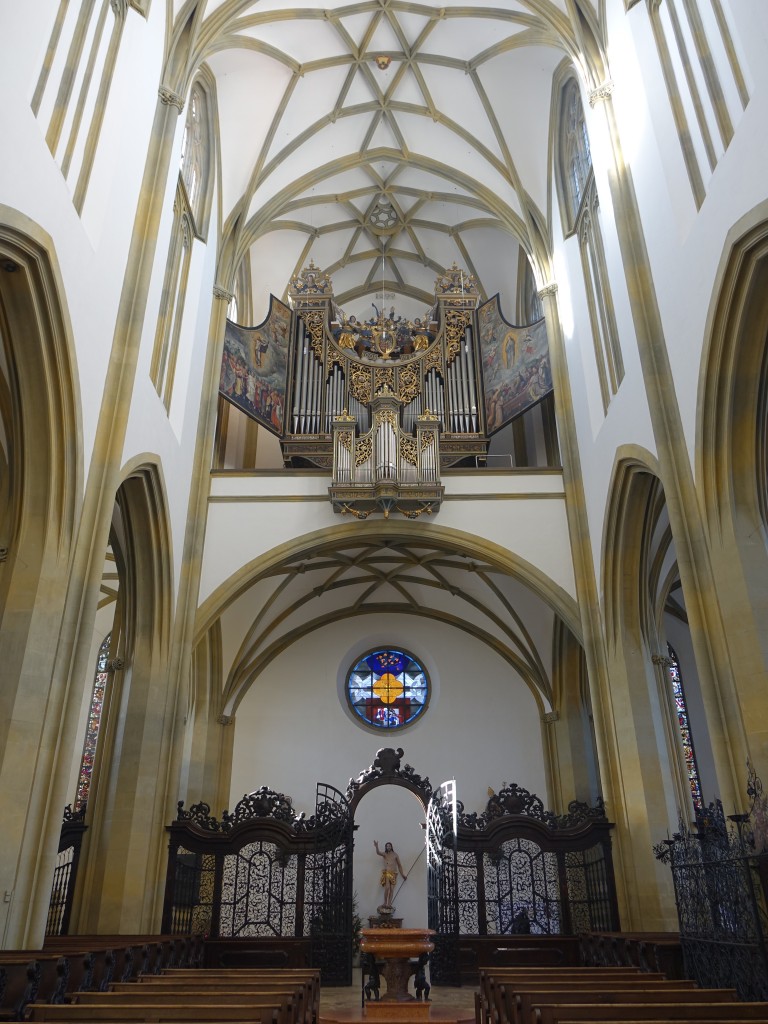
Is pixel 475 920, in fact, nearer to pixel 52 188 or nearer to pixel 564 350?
pixel 564 350

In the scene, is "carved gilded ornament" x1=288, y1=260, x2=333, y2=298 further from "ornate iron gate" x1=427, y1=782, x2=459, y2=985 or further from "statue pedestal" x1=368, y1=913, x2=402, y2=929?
"statue pedestal" x1=368, y1=913, x2=402, y2=929

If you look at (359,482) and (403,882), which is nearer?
(359,482)

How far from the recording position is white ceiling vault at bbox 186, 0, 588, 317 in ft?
44.8

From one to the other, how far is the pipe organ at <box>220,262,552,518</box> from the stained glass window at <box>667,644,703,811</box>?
5754mm

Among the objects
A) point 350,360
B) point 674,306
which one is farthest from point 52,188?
point 350,360

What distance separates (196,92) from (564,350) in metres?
7.18

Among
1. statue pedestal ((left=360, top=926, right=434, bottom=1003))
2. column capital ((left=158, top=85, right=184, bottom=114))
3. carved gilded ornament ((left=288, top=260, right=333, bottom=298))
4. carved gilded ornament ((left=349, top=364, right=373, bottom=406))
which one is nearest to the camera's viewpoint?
statue pedestal ((left=360, top=926, right=434, bottom=1003))

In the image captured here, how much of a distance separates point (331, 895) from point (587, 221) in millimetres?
10387

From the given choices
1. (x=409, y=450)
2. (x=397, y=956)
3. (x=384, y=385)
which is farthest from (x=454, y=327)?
(x=397, y=956)

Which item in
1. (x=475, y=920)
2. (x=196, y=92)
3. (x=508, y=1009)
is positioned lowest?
(x=508, y=1009)

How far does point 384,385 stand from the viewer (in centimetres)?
1452

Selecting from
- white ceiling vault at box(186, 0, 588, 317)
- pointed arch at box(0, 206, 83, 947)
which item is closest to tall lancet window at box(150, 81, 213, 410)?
white ceiling vault at box(186, 0, 588, 317)

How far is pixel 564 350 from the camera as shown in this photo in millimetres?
13773

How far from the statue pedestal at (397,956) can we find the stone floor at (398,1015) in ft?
0.48
